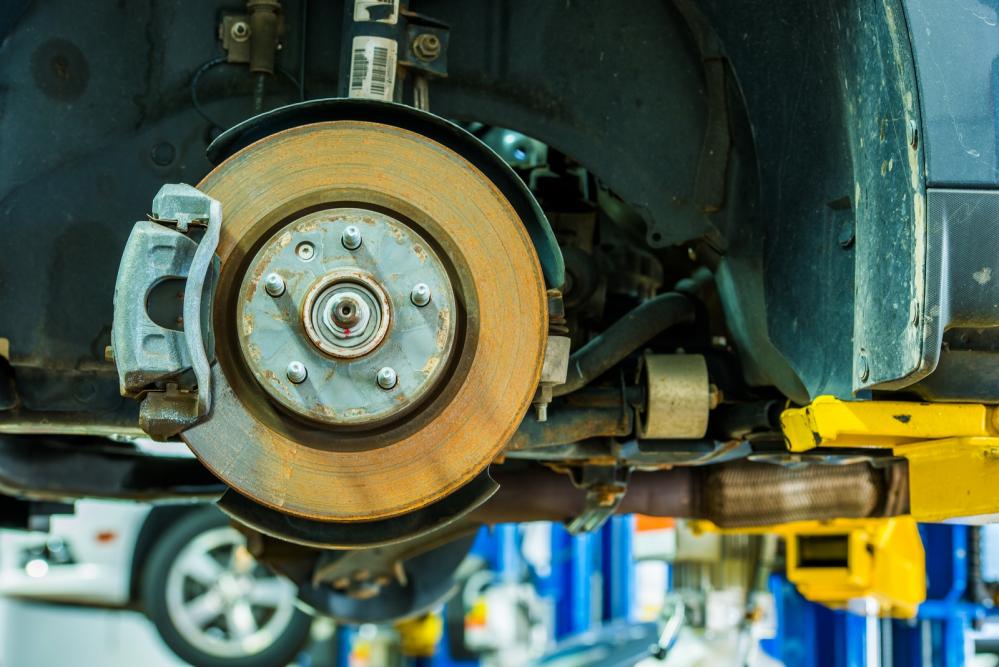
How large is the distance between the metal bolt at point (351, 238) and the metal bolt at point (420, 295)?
0.08 metres

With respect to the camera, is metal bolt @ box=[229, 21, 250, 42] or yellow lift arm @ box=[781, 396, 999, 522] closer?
yellow lift arm @ box=[781, 396, 999, 522]

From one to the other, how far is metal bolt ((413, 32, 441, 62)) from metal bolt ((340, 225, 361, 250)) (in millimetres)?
356

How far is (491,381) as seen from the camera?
51.8 inches

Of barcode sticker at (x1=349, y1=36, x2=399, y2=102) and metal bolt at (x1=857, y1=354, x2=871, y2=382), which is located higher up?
barcode sticker at (x1=349, y1=36, x2=399, y2=102)

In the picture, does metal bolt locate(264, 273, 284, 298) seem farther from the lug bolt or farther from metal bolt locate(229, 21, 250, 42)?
metal bolt locate(229, 21, 250, 42)

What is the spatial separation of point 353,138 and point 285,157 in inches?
3.2

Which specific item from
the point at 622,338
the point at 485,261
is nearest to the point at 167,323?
the point at 485,261

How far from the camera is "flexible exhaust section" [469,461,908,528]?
7.17 feet

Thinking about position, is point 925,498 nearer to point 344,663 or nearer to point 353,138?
point 353,138

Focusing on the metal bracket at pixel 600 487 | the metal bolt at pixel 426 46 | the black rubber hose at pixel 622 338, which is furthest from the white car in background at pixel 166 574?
the metal bolt at pixel 426 46

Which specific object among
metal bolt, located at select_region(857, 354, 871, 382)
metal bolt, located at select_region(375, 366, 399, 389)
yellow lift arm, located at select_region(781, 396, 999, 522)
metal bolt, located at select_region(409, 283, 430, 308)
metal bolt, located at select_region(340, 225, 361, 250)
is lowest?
yellow lift arm, located at select_region(781, 396, 999, 522)

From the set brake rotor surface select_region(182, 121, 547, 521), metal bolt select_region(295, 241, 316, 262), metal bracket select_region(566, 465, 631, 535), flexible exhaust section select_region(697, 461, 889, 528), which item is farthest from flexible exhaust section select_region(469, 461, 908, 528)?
metal bolt select_region(295, 241, 316, 262)

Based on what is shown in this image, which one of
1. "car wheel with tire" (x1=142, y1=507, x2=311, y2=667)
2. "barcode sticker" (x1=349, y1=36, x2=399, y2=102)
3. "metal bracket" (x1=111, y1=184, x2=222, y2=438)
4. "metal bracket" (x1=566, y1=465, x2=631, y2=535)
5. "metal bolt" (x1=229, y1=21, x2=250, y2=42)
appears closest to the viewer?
"metal bracket" (x1=111, y1=184, x2=222, y2=438)

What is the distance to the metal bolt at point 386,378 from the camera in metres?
1.27
